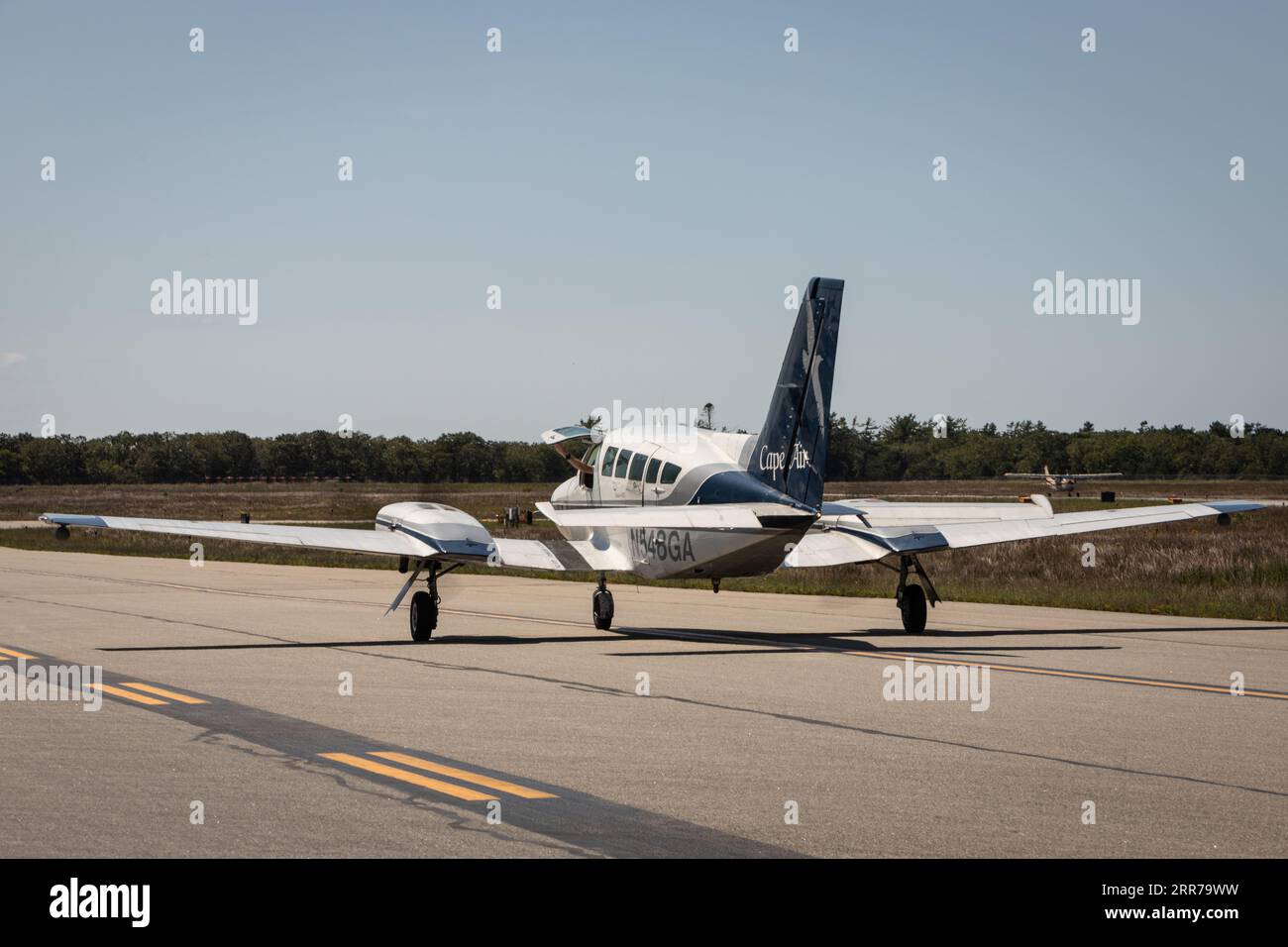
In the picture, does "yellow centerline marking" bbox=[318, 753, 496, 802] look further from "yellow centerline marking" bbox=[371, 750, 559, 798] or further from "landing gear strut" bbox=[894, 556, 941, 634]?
"landing gear strut" bbox=[894, 556, 941, 634]

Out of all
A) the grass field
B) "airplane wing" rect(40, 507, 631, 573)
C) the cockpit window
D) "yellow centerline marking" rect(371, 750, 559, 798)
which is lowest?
the grass field

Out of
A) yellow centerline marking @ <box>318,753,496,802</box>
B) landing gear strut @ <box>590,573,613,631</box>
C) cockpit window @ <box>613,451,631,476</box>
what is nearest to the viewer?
yellow centerline marking @ <box>318,753,496,802</box>

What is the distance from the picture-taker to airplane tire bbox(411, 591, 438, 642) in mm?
23156

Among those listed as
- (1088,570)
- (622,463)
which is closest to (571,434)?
(622,463)

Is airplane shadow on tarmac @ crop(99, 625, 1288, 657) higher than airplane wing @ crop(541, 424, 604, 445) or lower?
lower

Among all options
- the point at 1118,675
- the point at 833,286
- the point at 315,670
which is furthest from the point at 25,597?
the point at 1118,675

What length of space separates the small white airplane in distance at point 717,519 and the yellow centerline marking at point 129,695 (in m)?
4.28

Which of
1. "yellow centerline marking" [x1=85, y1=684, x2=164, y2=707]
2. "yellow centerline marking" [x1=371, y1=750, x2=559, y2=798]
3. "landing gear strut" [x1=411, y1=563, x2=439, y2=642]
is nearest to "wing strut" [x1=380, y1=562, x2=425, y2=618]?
"landing gear strut" [x1=411, y1=563, x2=439, y2=642]

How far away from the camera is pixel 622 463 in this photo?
79.7 feet

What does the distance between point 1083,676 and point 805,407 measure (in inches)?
240

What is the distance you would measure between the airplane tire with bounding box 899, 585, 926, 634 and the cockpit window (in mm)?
5352

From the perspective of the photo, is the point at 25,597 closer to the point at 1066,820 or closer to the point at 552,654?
the point at 552,654

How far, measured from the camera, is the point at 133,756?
1180 cm
